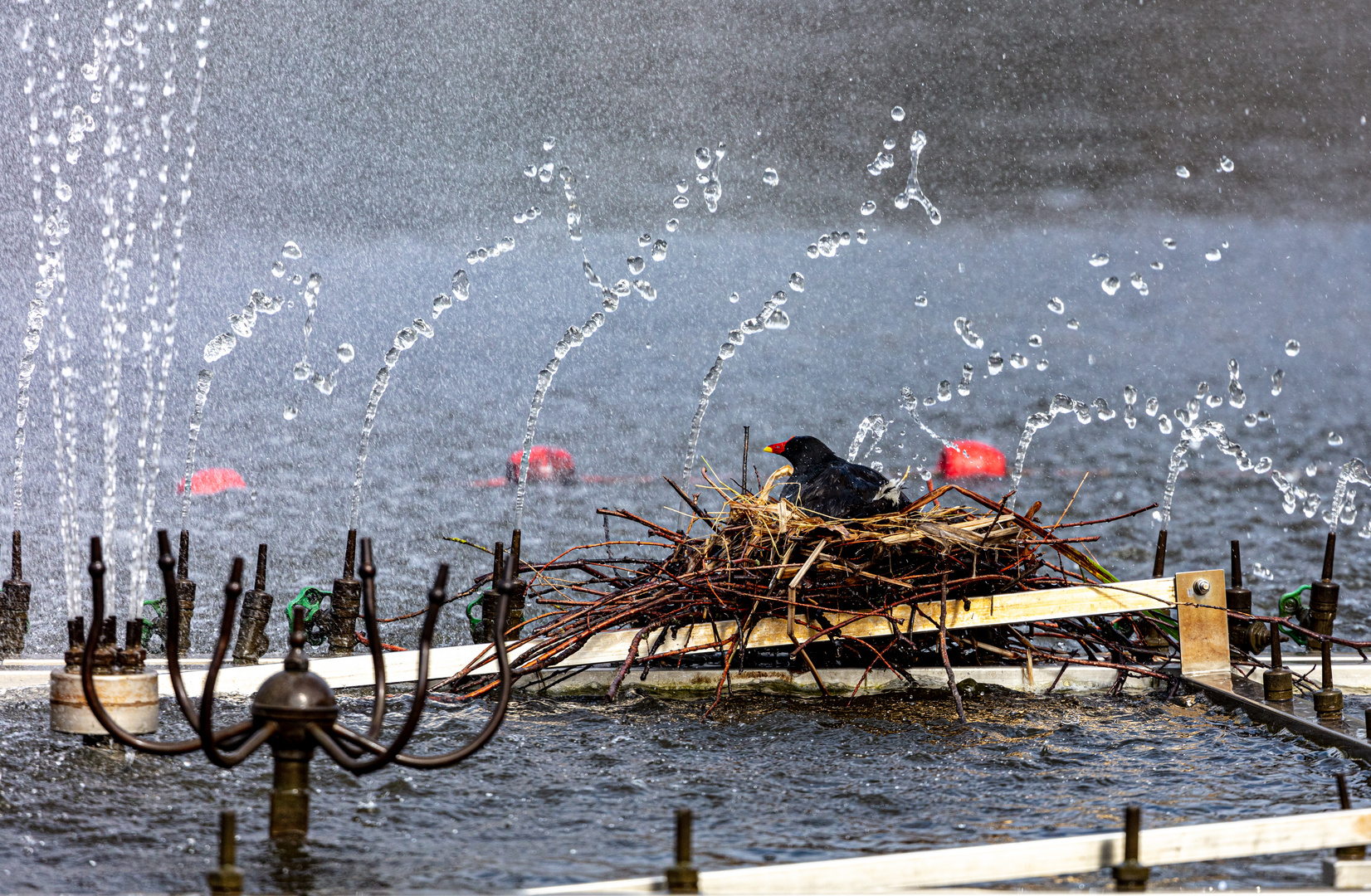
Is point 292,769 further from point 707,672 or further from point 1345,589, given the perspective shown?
point 1345,589

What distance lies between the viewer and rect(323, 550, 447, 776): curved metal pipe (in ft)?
7.39

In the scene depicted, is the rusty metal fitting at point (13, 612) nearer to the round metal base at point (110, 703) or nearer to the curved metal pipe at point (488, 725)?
the round metal base at point (110, 703)

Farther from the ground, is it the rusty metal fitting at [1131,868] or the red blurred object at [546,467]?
the red blurred object at [546,467]

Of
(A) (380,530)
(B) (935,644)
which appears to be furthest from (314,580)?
(B) (935,644)

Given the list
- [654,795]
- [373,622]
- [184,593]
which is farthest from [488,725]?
[184,593]

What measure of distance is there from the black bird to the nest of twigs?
0.43 feet

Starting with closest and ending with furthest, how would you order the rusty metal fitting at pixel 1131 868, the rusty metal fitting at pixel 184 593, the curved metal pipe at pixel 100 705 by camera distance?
1. the rusty metal fitting at pixel 1131 868
2. the curved metal pipe at pixel 100 705
3. the rusty metal fitting at pixel 184 593

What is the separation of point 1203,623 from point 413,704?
3.00 m

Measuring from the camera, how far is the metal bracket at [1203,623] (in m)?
4.31

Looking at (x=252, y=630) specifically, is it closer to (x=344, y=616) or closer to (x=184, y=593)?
(x=344, y=616)

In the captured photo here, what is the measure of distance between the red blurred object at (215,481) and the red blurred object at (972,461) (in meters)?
7.86

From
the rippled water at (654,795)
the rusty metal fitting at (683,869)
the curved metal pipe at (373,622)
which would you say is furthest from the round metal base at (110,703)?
the rusty metal fitting at (683,869)

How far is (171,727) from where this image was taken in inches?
146

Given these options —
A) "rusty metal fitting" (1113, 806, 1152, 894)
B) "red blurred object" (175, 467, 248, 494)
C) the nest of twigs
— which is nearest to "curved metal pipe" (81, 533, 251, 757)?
"rusty metal fitting" (1113, 806, 1152, 894)
